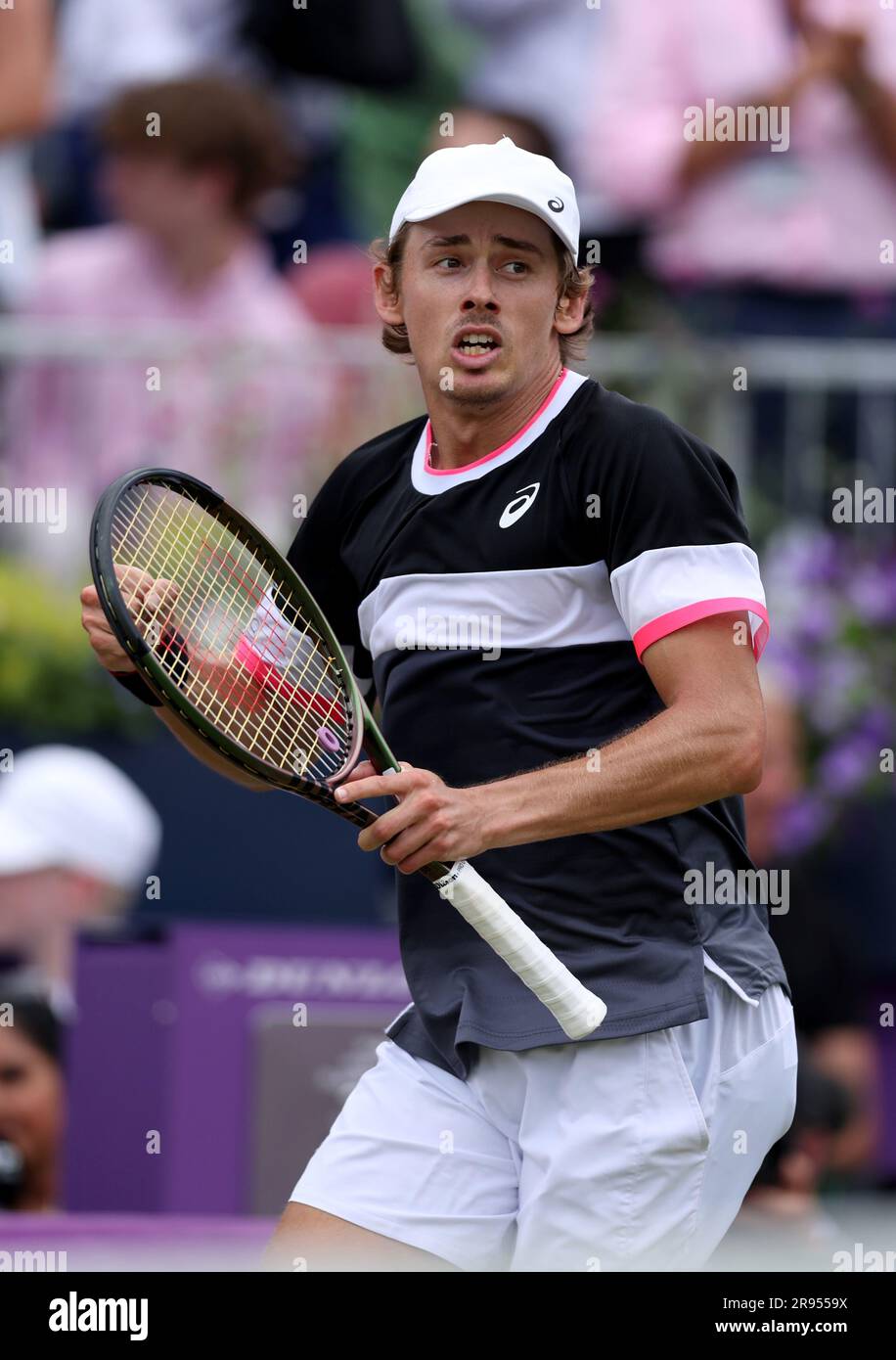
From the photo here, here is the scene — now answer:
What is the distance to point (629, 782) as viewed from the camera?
3.12 metres

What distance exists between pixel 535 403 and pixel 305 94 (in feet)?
16.9

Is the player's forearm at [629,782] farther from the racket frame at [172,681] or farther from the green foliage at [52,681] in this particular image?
the green foliage at [52,681]

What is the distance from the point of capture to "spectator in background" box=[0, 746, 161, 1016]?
20.5 feet

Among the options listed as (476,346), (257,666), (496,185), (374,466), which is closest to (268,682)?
(257,666)

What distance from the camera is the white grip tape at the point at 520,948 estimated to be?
3.19 m

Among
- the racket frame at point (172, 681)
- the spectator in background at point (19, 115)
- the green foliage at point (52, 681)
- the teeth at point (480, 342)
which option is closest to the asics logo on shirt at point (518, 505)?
the teeth at point (480, 342)

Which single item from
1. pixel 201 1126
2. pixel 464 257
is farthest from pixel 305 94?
pixel 464 257

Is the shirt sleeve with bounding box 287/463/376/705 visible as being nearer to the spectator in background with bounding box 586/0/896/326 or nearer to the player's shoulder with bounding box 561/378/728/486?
the player's shoulder with bounding box 561/378/728/486

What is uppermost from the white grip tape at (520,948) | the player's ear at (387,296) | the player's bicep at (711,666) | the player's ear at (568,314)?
the player's ear at (387,296)

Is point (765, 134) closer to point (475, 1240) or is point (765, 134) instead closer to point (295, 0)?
point (295, 0)

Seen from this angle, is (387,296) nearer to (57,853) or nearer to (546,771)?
(546,771)

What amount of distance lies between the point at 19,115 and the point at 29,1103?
3.81m

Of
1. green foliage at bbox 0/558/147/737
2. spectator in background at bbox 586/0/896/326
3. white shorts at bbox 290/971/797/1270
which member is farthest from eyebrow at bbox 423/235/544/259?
spectator in background at bbox 586/0/896/326

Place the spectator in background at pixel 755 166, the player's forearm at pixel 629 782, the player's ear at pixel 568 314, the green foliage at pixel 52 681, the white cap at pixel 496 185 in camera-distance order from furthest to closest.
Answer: the spectator in background at pixel 755 166
the green foliage at pixel 52 681
the player's ear at pixel 568 314
the white cap at pixel 496 185
the player's forearm at pixel 629 782
